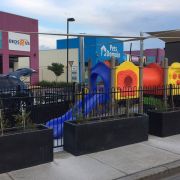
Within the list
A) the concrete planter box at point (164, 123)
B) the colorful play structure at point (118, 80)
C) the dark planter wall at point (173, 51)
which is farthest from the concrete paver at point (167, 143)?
the dark planter wall at point (173, 51)

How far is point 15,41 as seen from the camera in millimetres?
27797

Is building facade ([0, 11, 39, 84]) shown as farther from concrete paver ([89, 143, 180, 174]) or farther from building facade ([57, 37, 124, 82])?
concrete paver ([89, 143, 180, 174])

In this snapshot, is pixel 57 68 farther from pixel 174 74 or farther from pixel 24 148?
pixel 24 148

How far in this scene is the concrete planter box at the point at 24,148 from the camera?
579 cm

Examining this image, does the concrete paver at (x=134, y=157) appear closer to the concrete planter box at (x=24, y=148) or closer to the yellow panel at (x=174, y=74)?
the concrete planter box at (x=24, y=148)

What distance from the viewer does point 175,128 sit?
883cm

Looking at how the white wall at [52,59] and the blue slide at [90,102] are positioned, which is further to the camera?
the white wall at [52,59]

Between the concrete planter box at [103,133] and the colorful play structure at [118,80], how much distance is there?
3.41ft

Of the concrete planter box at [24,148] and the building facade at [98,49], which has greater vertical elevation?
the building facade at [98,49]

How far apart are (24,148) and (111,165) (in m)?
1.62

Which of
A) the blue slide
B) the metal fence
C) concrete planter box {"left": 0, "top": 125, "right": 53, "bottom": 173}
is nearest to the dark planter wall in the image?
the metal fence

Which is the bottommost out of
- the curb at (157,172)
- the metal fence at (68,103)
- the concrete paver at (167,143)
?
the curb at (157,172)

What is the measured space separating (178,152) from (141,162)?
1140 millimetres

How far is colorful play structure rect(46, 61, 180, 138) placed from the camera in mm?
9117
